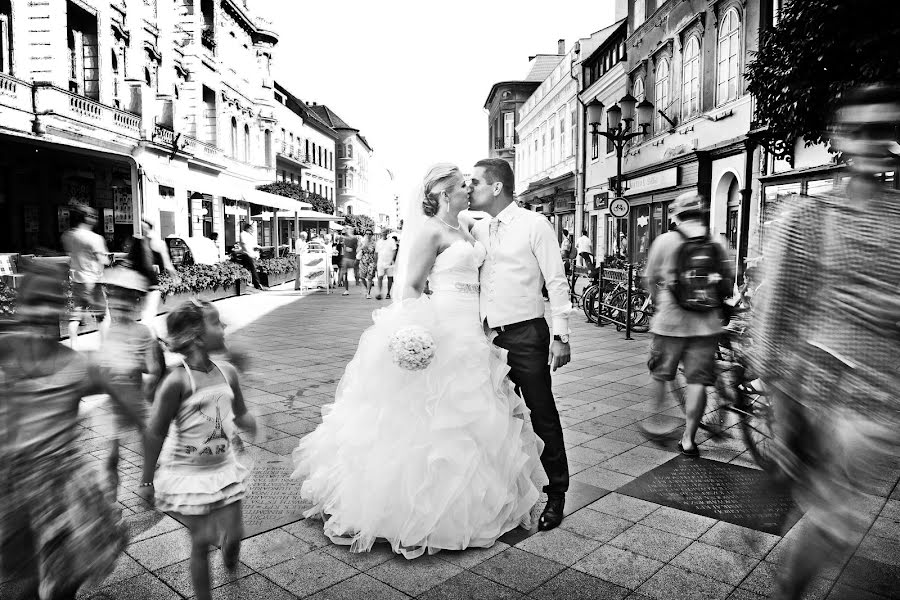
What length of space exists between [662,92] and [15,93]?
1830 centimetres

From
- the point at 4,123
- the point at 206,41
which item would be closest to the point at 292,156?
the point at 206,41

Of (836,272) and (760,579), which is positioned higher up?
(836,272)

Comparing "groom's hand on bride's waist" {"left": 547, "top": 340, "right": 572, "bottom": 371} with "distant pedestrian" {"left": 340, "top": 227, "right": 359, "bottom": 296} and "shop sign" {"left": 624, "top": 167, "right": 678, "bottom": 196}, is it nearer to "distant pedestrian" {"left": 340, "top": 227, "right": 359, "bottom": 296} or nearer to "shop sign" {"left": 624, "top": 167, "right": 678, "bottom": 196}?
"distant pedestrian" {"left": 340, "top": 227, "right": 359, "bottom": 296}

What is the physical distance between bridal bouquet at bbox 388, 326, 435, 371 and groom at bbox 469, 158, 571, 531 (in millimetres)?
416

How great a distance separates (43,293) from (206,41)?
1320 inches

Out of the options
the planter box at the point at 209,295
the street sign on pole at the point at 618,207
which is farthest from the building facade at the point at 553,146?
the planter box at the point at 209,295

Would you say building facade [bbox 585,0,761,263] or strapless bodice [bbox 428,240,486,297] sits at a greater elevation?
building facade [bbox 585,0,761,263]

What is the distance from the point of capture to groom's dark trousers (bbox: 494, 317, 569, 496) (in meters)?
3.75

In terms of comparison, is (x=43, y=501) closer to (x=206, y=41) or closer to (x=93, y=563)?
(x=93, y=563)

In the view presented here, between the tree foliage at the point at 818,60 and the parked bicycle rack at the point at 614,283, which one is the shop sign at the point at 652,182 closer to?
the parked bicycle rack at the point at 614,283

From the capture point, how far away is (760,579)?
307cm

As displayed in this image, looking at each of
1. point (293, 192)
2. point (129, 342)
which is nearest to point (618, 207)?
point (129, 342)

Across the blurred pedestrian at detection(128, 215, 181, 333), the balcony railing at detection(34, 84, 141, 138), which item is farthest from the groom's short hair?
the balcony railing at detection(34, 84, 141, 138)

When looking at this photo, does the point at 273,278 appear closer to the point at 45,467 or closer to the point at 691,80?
the point at 691,80
